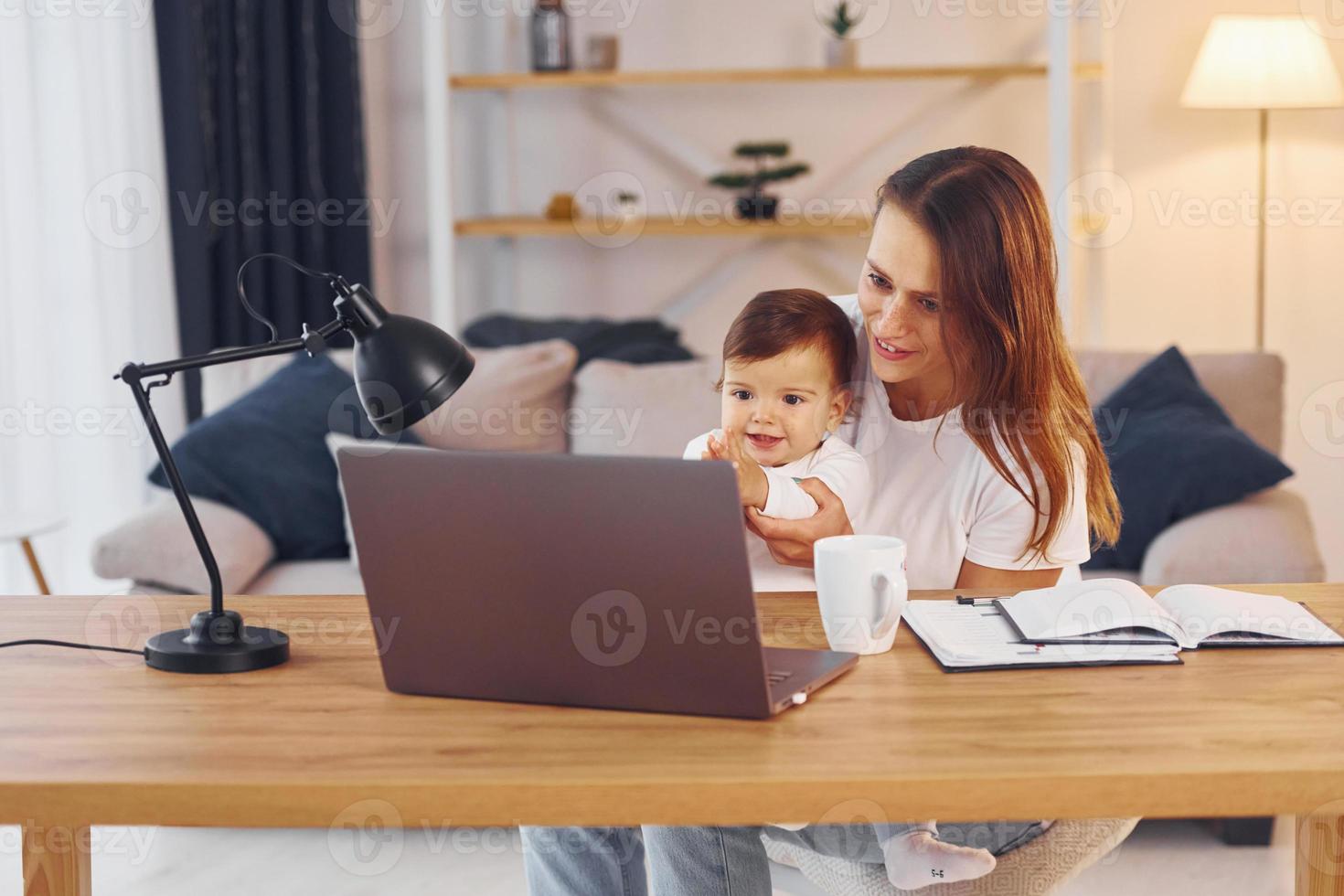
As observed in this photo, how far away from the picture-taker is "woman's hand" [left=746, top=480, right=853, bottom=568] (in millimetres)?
1428

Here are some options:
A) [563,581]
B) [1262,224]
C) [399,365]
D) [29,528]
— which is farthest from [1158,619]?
[1262,224]

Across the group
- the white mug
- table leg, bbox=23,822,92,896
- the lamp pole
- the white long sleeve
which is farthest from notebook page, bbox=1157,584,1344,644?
the lamp pole

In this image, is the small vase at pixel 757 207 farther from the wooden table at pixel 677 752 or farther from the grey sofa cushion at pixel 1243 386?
the wooden table at pixel 677 752

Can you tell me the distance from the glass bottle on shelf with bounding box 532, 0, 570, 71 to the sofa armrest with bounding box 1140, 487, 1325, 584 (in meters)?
2.13

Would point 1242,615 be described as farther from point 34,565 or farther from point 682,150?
point 682,150

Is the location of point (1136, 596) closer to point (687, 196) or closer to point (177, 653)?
point (177, 653)

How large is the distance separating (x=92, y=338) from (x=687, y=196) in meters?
1.66

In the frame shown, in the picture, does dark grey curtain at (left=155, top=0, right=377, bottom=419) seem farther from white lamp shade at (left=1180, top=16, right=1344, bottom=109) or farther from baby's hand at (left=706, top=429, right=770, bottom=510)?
baby's hand at (left=706, top=429, right=770, bottom=510)

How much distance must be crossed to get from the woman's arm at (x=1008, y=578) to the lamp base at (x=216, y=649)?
2.58 feet

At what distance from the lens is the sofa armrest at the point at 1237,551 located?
2293 mm

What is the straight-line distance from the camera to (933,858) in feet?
3.89

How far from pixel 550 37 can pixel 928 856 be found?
9.67 ft

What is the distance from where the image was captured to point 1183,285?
375 cm

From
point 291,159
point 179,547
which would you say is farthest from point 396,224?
point 179,547
